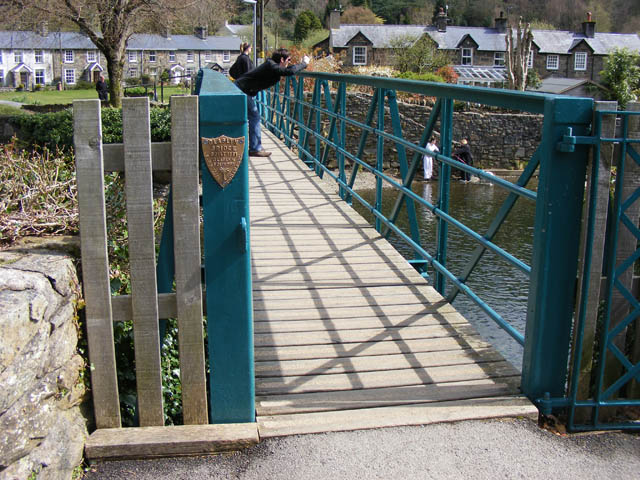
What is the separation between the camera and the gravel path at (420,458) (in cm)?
235

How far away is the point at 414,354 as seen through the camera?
329 cm

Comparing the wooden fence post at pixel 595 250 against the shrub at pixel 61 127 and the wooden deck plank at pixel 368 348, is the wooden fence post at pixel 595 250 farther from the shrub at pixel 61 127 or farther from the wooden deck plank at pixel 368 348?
the shrub at pixel 61 127

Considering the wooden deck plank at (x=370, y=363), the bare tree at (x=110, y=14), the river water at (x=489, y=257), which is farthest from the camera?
the bare tree at (x=110, y=14)

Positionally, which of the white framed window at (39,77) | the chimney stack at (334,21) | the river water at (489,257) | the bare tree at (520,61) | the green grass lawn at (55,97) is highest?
the chimney stack at (334,21)

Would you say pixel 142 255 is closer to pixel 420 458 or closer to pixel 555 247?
pixel 420 458

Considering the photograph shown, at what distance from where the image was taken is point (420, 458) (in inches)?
95.9

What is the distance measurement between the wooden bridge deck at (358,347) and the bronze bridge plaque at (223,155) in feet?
3.10

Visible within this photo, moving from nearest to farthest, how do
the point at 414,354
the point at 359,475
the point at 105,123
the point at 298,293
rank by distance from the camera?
the point at 359,475
the point at 414,354
the point at 298,293
the point at 105,123

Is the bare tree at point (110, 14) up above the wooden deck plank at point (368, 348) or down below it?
above

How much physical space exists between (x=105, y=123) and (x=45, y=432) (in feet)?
48.0

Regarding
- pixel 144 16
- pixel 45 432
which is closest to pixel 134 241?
pixel 45 432

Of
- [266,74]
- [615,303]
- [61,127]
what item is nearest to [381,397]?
[615,303]

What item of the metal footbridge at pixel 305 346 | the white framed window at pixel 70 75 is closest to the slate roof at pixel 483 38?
the white framed window at pixel 70 75

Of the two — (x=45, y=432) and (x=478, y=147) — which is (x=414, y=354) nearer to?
(x=45, y=432)
